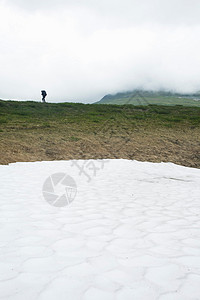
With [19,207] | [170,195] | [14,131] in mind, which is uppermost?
[14,131]

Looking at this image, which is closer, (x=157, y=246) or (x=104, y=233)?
(x=157, y=246)

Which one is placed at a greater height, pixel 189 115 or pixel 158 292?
pixel 189 115

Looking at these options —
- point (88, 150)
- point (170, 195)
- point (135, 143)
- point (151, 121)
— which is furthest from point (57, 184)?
point (151, 121)

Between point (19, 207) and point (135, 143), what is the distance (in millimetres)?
14158

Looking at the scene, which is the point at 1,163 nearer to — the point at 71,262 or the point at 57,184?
the point at 57,184

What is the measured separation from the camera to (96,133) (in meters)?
20.8

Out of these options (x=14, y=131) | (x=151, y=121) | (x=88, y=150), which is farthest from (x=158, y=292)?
(x=151, y=121)

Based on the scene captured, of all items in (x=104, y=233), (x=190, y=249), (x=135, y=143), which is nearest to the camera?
(x=190, y=249)

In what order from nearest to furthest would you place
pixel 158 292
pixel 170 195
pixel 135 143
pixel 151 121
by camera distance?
pixel 158 292
pixel 170 195
pixel 135 143
pixel 151 121

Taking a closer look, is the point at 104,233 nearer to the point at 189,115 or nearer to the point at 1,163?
the point at 1,163

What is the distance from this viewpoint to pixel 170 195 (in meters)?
7.16

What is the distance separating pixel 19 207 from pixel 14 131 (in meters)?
14.7

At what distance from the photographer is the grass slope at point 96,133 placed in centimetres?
1602

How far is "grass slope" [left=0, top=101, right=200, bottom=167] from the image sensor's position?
16.0m
